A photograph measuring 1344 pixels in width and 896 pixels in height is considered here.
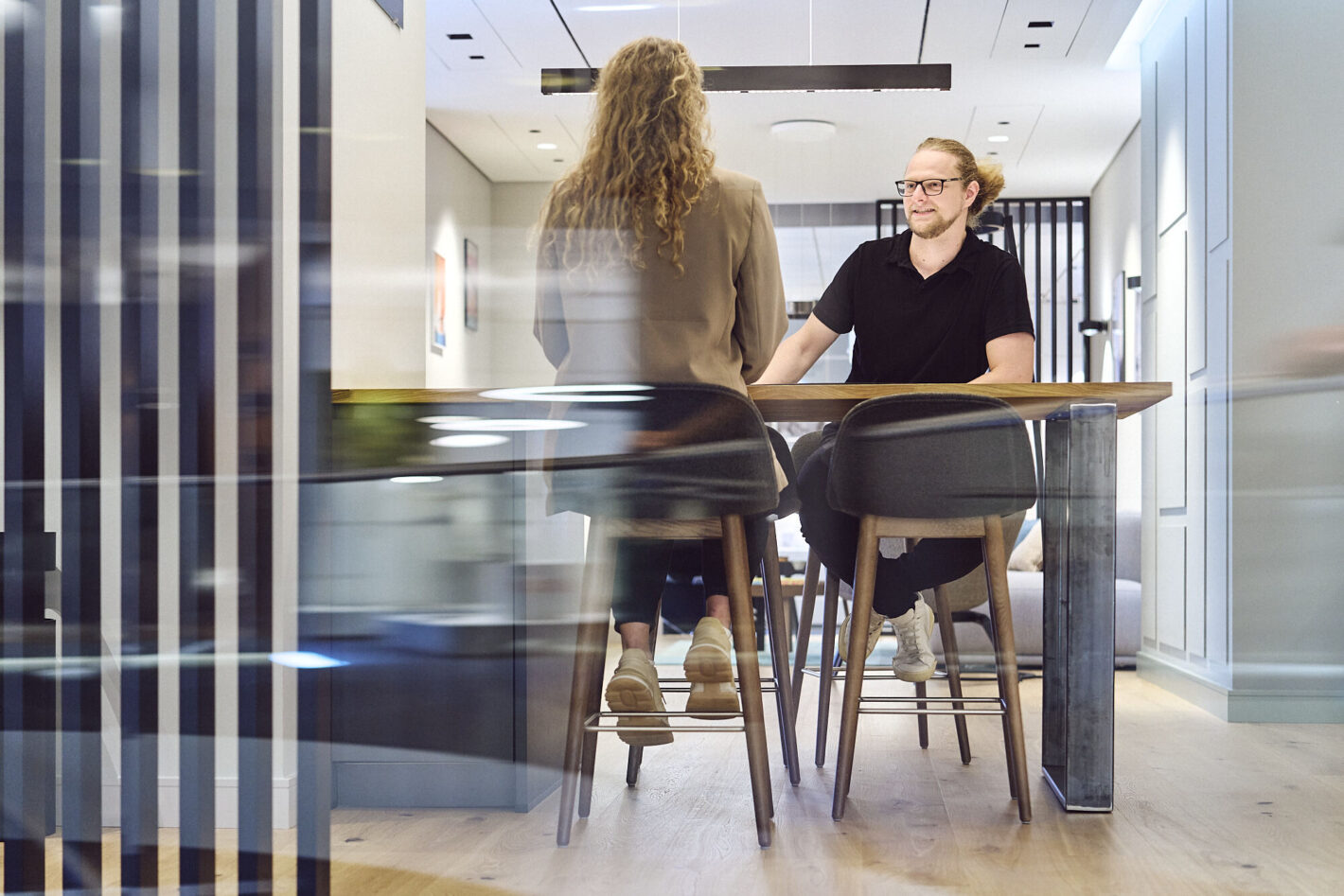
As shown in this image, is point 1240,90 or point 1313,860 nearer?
→ point 1313,860

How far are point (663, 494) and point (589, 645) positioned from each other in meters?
0.26

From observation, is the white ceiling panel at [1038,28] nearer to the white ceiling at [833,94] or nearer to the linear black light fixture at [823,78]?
the white ceiling at [833,94]

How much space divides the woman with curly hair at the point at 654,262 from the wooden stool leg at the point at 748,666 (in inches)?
1.7

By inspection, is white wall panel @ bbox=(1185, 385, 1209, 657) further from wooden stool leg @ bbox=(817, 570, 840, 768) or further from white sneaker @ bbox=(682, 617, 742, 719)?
white sneaker @ bbox=(682, 617, 742, 719)

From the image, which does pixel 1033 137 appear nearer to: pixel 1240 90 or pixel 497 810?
pixel 1240 90

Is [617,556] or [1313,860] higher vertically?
[617,556]

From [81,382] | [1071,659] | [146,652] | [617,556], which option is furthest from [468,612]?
[1071,659]

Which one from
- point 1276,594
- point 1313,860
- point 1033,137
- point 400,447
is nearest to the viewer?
point 1313,860

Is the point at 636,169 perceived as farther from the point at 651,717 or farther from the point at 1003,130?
the point at 1003,130

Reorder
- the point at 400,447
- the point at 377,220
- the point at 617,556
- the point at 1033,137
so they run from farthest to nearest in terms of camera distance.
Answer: the point at 1033,137
the point at 377,220
the point at 400,447
the point at 617,556

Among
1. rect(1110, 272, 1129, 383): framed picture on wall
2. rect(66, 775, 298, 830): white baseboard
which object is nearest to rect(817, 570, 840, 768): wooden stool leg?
rect(66, 775, 298, 830): white baseboard

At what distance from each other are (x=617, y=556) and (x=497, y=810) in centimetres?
49

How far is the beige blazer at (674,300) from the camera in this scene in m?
1.76

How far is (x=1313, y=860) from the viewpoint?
1.67 meters
